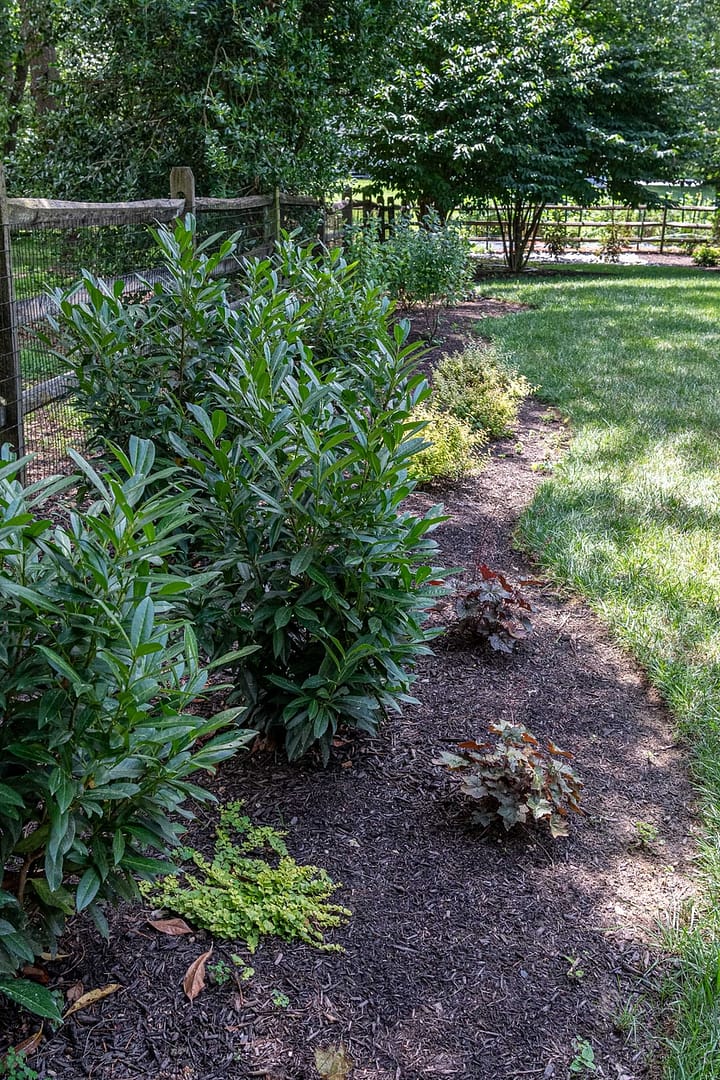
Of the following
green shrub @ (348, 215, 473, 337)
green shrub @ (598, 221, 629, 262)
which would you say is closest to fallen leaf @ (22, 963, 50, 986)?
green shrub @ (348, 215, 473, 337)

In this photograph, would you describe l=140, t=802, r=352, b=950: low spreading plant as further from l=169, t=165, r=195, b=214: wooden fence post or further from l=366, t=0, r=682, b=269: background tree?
l=366, t=0, r=682, b=269: background tree

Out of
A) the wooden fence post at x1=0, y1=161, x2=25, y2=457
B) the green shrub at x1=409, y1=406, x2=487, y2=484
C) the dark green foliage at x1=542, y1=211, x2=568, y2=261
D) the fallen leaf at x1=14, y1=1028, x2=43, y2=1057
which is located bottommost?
the fallen leaf at x1=14, y1=1028, x2=43, y2=1057

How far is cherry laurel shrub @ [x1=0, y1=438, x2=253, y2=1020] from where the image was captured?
63.9 inches

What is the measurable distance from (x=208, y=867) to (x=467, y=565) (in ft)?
8.25

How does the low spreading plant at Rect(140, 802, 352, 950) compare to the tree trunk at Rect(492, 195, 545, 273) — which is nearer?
the low spreading plant at Rect(140, 802, 352, 950)

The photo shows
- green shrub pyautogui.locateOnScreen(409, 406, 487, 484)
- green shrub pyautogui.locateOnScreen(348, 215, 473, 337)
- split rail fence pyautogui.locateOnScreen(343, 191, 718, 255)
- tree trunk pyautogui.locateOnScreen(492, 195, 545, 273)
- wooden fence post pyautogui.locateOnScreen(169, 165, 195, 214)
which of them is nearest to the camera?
wooden fence post pyautogui.locateOnScreen(169, 165, 195, 214)

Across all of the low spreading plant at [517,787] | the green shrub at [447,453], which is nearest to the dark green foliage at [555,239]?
the green shrub at [447,453]

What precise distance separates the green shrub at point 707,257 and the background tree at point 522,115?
4115mm

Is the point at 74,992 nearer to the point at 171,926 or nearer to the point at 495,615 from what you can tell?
the point at 171,926

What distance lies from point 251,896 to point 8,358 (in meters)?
2.41

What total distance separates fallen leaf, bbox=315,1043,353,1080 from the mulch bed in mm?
18

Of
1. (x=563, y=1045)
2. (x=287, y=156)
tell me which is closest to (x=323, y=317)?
(x=563, y=1045)

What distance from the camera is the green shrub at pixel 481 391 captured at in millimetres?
6836

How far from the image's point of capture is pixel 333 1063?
195cm
